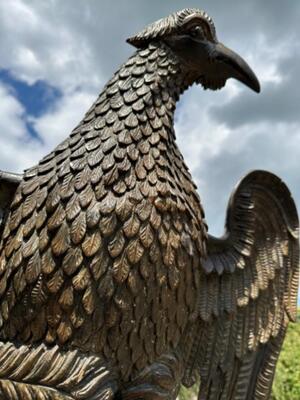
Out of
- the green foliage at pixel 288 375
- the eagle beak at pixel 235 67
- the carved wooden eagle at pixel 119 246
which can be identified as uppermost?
the eagle beak at pixel 235 67

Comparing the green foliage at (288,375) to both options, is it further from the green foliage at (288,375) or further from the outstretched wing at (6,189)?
the outstretched wing at (6,189)

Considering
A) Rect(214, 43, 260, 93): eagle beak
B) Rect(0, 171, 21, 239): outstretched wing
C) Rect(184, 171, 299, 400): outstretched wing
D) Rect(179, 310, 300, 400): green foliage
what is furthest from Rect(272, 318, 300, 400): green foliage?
Rect(0, 171, 21, 239): outstretched wing

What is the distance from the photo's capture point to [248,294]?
109 inches

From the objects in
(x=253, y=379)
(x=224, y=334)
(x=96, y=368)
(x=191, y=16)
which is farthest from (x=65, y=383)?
(x=191, y=16)

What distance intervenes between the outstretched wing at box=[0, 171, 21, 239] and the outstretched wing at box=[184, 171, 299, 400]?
90 centimetres

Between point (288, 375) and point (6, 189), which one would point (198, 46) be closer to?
point (6, 189)

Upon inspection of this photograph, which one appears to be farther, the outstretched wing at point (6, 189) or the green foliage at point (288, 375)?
the green foliage at point (288, 375)

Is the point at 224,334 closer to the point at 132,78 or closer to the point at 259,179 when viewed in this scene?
the point at 259,179

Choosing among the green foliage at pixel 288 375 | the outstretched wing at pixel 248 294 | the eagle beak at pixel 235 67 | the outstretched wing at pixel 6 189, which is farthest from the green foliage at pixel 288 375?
the outstretched wing at pixel 6 189

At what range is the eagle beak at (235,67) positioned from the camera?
8.34ft

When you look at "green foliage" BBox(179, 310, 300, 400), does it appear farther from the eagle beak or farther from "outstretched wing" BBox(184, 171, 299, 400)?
the eagle beak

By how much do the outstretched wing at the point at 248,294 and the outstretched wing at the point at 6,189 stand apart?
0.90 meters

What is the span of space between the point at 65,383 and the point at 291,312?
4.43 feet

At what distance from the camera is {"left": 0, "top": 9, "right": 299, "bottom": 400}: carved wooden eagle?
6.52ft
